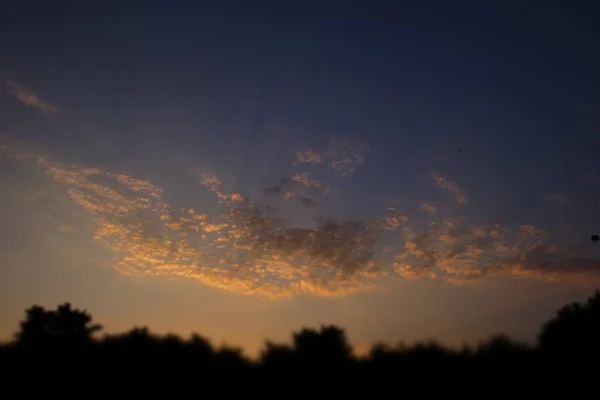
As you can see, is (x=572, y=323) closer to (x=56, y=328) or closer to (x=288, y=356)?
(x=288, y=356)

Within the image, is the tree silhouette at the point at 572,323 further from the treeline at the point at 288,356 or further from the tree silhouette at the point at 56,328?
the tree silhouette at the point at 56,328

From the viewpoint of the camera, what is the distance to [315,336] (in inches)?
1989

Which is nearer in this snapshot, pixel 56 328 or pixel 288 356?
pixel 288 356

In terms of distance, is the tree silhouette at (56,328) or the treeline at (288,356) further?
the tree silhouette at (56,328)

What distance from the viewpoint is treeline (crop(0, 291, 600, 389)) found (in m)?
34.2

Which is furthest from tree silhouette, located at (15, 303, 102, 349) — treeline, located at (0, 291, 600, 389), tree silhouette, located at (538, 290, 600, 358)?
tree silhouette, located at (538, 290, 600, 358)

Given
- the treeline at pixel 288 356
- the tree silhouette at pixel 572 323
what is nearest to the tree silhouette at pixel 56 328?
the treeline at pixel 288 356

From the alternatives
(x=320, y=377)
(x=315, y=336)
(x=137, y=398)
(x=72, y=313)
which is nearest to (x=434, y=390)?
(x=320, y=377)

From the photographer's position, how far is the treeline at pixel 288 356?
3419 cm

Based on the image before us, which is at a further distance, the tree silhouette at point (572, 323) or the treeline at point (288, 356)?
the tree silhouette at point (572, 323)

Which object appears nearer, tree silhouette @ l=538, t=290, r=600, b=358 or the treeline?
the treeline

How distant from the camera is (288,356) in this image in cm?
4553

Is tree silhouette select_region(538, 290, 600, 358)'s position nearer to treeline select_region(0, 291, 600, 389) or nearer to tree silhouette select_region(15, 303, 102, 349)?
treeline select_region(0, 291, 600, 389)

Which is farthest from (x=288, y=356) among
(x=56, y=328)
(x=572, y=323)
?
(x=572, y=323)
